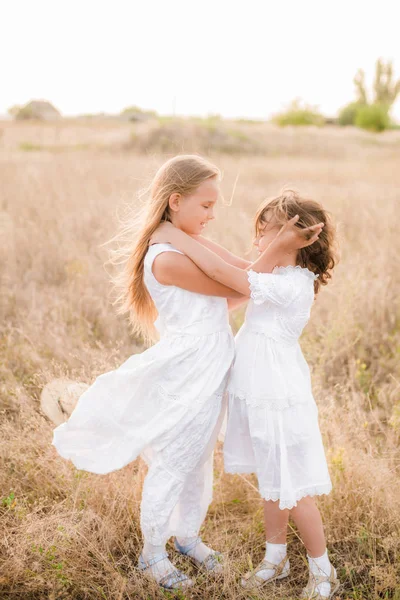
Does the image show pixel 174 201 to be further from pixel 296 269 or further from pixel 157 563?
pixel 157 563

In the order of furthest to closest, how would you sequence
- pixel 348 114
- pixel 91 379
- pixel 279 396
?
1. pixel 348 114
2. pixel 91 379
3. pixel 279 396

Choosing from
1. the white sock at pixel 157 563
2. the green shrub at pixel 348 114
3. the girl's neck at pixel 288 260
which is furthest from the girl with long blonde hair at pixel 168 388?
the green shrub at pixel 348 114

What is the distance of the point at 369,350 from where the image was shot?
4.04 m

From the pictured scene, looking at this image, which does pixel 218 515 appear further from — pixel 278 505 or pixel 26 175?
pixel 26 175

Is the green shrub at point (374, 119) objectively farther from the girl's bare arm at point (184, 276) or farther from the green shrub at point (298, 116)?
the girl's bare arm at point (184, 276)

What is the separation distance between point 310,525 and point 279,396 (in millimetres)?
533

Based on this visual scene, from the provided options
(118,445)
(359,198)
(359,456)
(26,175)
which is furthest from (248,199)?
(118,445)

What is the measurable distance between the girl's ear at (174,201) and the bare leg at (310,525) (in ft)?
4.06

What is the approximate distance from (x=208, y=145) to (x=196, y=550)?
1419cm

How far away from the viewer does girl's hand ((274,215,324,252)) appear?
6.86 ft

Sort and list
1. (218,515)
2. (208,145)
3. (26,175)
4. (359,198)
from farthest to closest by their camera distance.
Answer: (208,145), (26,175), (359,198), (218,515)

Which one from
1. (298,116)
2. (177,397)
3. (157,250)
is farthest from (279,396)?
(298,116)

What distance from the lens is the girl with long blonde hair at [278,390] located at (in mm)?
2094

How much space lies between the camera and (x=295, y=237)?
6.90 ft
